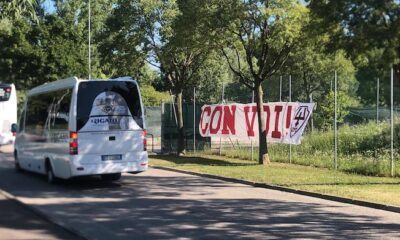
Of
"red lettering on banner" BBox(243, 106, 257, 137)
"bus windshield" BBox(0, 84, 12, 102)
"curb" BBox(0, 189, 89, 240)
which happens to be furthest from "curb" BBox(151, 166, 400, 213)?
"bus windshield" BBox(0, 84, 12, 102)

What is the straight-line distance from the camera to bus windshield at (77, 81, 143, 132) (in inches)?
565

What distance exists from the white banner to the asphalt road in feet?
17.2

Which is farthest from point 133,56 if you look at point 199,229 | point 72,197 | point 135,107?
point 199,229

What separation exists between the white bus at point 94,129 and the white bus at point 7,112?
14.6 metres

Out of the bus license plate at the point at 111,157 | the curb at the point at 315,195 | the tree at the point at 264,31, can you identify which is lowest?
the curb at the point at 315,195

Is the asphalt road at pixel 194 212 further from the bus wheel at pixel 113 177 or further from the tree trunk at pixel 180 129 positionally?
the tree trunk at pixel 180 129

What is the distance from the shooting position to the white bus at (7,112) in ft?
96.6

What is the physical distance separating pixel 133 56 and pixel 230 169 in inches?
370

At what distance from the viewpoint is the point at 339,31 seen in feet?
29.6

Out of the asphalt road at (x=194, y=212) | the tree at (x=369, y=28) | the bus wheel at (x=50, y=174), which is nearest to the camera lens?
the tree at (x=369, y=28)

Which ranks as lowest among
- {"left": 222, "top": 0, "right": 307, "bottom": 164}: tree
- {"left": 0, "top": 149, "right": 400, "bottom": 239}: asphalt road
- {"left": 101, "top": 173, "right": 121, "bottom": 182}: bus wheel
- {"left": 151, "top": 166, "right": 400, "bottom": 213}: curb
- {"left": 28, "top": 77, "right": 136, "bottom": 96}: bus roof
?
{"left": 0, "top": 149, "right": 400, "bottom": 239}: asphalt road

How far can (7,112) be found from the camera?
96.8 feet

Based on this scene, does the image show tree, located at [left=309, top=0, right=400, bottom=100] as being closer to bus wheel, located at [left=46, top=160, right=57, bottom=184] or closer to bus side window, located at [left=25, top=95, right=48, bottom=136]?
bus wheel, located at [left=46, top=160, right=57, bottom=184]

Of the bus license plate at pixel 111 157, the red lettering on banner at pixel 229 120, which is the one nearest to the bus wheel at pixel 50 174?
the bus license plate at pixel 111 157
